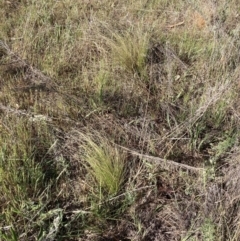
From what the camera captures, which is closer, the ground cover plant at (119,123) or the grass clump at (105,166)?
the ground cover plant at (119,123)

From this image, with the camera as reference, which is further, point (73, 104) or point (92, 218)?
point (73, 104)

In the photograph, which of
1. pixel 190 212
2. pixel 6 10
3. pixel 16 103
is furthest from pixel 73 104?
pixel 6 10

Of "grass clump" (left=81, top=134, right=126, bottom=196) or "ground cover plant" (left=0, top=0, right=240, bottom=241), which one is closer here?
"ground cover plant" (left=0, top=0, right=240, bottom=241)

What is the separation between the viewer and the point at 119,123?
2.41 meters

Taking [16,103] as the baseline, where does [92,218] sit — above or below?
below

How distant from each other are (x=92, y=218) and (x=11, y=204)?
15.3 inches

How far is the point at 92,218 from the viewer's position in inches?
75.9

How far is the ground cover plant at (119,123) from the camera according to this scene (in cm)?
192

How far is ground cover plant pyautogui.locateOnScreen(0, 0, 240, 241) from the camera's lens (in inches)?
75.5

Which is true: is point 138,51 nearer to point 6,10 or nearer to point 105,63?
point 105,63

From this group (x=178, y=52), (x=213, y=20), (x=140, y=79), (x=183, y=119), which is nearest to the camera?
(x=183, y=119)

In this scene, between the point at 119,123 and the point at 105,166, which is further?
the point at 119,123

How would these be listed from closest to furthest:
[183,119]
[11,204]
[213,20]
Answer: [11,204] → [183,119] → [213,20]

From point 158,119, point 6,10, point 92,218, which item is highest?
point 6,10
